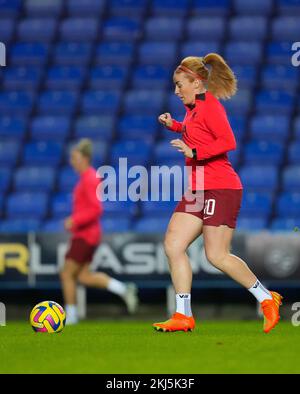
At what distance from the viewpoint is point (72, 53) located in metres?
15.0

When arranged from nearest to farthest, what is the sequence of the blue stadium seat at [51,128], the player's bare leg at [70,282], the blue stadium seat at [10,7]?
the player's bare leg at [70,282]
the blue stadium seat at [51,128]
the blue stadium seat at [10,7]

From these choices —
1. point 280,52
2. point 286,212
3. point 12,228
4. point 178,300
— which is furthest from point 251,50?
point 178,300

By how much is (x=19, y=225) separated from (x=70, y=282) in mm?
2489

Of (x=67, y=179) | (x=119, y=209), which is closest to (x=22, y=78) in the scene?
(x=67, y=179)

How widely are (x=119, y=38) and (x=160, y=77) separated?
115cm

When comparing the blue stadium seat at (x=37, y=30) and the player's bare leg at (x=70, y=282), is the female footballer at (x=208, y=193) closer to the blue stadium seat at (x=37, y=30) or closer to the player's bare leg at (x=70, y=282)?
the player's bare leg at (x=70, y=282)

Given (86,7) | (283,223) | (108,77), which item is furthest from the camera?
(86,7)

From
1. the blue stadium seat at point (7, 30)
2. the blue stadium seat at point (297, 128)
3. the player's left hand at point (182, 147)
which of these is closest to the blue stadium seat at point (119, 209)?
the blue stadium seat at point (297, 128)

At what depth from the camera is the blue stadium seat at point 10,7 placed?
51.5 ft

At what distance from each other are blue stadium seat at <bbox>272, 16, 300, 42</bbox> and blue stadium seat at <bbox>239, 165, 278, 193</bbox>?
7.95 ft

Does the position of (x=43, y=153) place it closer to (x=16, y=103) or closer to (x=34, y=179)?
(x=34, y=179)

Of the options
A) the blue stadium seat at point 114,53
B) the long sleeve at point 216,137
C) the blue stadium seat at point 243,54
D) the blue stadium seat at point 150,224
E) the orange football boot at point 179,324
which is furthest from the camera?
the blue stadium seat at point 114,53

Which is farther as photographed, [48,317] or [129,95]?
[129,95]

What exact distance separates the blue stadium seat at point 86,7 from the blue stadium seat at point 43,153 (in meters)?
2.63
